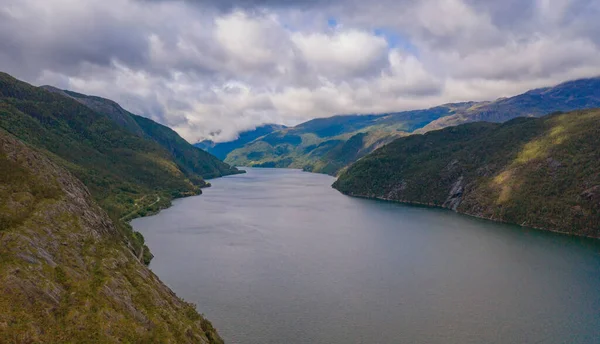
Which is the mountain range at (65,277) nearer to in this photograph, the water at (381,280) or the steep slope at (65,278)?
the steep slope at (65,278)

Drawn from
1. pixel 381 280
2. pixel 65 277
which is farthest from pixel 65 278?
pixel 381 280

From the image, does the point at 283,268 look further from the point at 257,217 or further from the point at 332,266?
the point at 257,217

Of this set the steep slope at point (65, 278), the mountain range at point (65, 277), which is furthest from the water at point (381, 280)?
the mountain range at point (65, 277)

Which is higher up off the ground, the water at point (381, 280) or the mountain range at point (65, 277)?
the mountain range at point (65, 277)

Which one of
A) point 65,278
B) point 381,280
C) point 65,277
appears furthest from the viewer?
point 381,280

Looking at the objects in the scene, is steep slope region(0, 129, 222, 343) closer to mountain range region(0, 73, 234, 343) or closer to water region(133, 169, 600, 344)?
mountain range region(0, 73, 234, 343)

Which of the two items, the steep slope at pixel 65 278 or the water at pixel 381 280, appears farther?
the water at pixel 381 280

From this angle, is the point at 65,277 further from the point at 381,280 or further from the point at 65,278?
the point at 381,280
